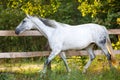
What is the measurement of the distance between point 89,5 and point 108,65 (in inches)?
72.4

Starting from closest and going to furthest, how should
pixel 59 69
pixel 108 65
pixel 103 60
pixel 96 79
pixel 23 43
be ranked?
pixel 96 79 → pixel 59 69 → pixel 108 65 → pixel 103 60 → pixel 23 43

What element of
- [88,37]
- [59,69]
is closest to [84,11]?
[88,37]

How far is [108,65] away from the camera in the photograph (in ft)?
34.3

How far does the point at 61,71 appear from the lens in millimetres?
9586

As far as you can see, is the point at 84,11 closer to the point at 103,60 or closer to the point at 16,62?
the point at 103,60

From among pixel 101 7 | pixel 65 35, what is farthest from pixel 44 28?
pixel 101 7

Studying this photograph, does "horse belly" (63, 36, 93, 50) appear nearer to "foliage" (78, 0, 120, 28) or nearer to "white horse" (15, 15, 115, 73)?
"white horse" (15, 15, 115, 73)

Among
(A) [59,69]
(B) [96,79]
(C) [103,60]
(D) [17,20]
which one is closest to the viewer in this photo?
(B) [96,79]

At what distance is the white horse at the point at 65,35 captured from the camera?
959 centimetres

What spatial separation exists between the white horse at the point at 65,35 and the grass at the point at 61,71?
29 cm

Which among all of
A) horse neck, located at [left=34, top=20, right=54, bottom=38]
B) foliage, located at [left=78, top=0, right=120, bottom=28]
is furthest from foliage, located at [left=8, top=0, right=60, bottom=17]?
horse neck, located at [left=34, top=20, right=54, bottom=38]

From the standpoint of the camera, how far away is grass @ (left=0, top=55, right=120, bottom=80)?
26.6 ft

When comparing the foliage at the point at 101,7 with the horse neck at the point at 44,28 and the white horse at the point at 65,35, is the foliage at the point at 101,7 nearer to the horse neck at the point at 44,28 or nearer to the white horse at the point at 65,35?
the white horse at the point at 65,35

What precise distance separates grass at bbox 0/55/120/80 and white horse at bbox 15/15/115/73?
29 centimetres
